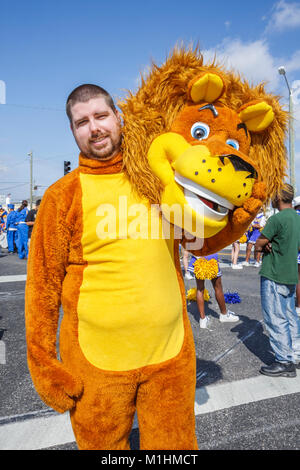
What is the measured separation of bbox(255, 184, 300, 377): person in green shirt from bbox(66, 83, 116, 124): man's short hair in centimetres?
210

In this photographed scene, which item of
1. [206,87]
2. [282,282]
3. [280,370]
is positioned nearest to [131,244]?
[206,87]

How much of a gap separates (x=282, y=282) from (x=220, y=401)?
3.93 feet

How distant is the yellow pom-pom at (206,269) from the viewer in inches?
155

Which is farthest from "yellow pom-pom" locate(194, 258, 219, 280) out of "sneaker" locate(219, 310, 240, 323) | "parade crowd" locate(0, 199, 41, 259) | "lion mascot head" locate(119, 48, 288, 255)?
"parade crowd" locate(0, 199, 41, 259)

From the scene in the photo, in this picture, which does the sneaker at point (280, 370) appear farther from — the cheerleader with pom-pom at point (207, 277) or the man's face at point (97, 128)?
the man's face at point (97, 128)

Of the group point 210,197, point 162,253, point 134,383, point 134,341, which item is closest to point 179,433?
point 134,383

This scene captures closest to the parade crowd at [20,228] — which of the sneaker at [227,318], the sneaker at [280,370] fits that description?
the sneaker at [227,318]

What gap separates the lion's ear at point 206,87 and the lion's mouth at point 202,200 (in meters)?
0.35

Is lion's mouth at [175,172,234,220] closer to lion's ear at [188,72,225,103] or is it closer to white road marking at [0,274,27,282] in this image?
lion's ear at [188,72,225,103]

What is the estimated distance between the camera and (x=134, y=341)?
51.2 inches

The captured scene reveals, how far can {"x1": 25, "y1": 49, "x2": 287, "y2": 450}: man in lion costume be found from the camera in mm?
1280

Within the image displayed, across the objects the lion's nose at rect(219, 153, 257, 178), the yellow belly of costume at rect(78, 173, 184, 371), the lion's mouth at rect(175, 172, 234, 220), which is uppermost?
the lion's nose at rect(219, 153, 257, 178)

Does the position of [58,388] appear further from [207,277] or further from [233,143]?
[207,277]

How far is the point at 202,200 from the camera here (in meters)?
1.29
